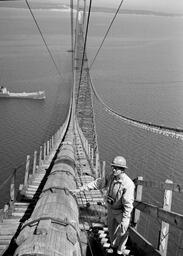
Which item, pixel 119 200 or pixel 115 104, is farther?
pixel 115 104

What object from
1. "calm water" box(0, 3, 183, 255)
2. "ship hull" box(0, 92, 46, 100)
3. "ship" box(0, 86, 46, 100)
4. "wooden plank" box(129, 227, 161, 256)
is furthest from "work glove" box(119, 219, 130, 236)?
"ship" box(0, 86, 46, 100)

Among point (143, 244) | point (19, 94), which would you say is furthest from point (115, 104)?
point (143, 244)

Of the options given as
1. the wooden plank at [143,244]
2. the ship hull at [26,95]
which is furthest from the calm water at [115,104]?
the wooden plank at [143,244]

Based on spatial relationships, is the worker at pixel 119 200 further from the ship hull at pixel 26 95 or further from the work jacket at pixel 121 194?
the ship hull at pixel 26 95

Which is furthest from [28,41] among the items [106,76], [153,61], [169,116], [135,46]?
[169,116]

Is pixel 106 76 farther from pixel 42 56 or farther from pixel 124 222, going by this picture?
pixel 124 222

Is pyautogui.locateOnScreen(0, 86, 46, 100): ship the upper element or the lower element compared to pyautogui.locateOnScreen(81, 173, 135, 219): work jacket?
upper

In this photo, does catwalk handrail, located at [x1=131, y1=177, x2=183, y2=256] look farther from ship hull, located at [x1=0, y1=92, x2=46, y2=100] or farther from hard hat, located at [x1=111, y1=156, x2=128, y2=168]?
ship hull, located at [x1=0, y1=92, x2=46, y2=100]

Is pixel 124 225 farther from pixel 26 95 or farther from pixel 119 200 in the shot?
pixel 26 95
